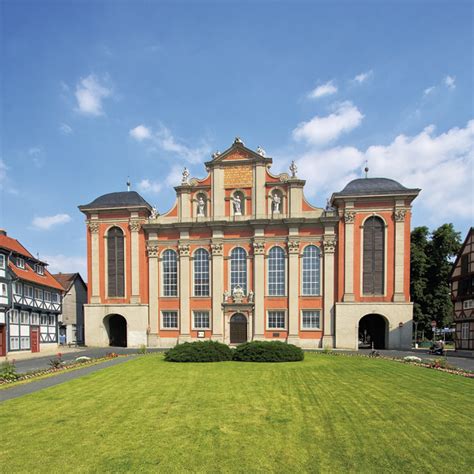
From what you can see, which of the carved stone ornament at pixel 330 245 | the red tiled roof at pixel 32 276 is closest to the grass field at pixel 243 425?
the carved stone ornament at pixel 330 245

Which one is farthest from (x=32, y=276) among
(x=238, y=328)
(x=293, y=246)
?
(x=293, y=246)

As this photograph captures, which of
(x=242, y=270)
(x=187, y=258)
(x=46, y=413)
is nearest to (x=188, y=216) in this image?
(x=187, y=258)

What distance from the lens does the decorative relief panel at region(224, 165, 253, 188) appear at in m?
37.0

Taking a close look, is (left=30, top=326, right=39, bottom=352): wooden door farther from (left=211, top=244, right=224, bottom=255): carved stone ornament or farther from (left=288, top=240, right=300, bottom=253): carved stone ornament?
(left=288, top=240, right=300, bottom=253): carved stone ornament

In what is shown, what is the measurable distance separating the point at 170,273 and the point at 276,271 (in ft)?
36.5

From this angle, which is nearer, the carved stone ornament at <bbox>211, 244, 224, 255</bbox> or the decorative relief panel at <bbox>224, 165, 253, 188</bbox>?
the carved stone ornament at <bbox>211, 244, 224, 255</bbox>

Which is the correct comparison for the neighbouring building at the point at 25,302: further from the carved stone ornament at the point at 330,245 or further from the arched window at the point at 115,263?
the carved stone ornament at the point at 330,245

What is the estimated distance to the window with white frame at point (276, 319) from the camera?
117ft

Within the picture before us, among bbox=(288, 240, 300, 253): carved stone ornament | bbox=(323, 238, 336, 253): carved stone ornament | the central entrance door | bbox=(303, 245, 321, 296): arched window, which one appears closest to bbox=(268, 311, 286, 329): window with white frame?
the central entrance door

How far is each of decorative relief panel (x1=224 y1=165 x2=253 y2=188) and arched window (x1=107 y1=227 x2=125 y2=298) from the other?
1277cm

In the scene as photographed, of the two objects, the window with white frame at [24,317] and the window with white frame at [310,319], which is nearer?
the window with white frame at [24,317]

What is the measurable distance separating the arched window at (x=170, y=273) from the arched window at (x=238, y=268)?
597 cm

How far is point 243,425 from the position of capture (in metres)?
9.96

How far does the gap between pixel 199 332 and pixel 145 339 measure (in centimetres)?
571
